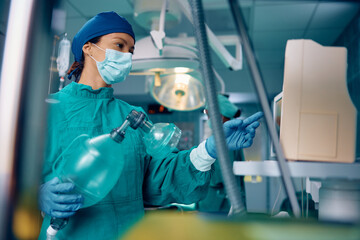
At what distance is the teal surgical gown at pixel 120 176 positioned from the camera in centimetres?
107

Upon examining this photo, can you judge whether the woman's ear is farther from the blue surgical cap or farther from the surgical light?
the surgical light

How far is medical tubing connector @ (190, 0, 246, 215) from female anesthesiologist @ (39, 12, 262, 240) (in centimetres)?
48

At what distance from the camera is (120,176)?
1.12 metres

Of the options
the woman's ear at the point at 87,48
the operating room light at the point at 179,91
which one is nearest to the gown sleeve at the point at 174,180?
the woman's ear at the point at 87,48

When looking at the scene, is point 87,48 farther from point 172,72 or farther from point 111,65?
point 172,72

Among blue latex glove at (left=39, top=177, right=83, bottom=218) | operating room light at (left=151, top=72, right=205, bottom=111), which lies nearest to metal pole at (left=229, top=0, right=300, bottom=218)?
blue latex glove at (left=39, top=177, right=83, bottom=218)

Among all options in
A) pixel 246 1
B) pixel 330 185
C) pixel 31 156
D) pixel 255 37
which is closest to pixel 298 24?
pixel 255 37

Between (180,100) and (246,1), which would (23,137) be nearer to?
(180,100)

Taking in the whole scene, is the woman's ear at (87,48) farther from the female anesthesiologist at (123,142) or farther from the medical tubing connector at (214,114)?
the medical tubing connector at (214,114)

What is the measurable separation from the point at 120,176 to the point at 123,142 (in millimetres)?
112

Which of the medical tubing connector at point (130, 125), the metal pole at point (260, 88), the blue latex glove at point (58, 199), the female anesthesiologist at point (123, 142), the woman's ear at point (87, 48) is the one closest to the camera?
the metal pole at point (260, 88)

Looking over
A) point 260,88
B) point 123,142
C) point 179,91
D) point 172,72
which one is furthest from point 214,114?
point 179,91

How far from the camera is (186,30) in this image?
3918mm

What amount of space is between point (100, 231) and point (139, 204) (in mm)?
167
